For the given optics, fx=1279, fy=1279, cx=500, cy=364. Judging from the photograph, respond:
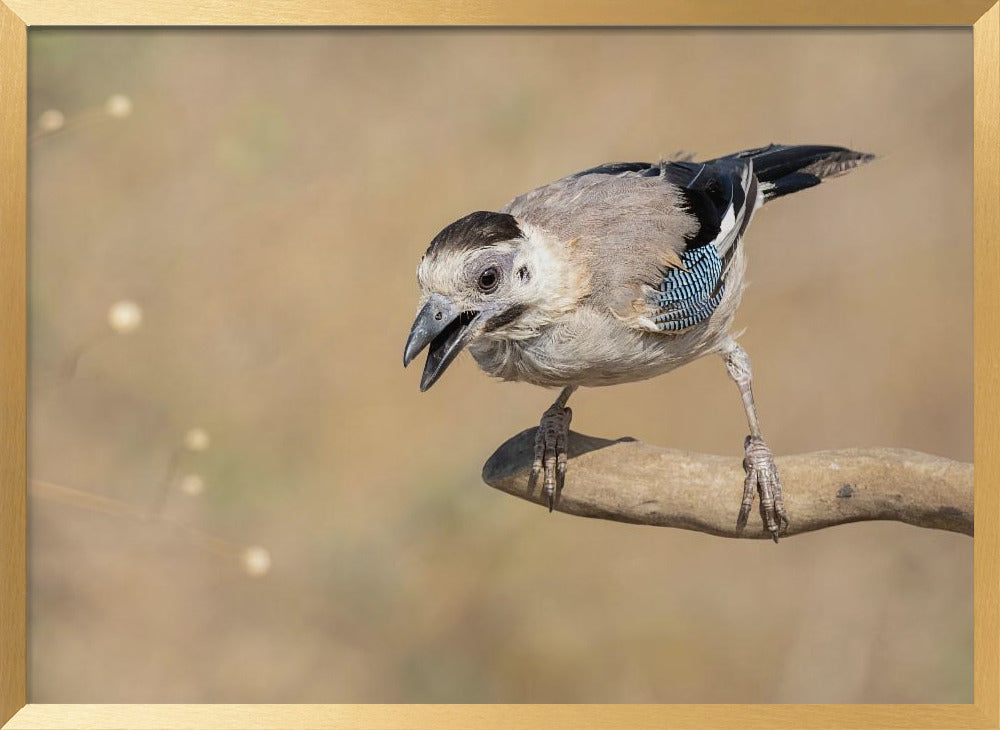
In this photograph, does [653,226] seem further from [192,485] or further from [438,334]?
[192,485]

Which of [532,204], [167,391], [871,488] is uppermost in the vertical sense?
[532,204]

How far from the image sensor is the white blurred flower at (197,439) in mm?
3365

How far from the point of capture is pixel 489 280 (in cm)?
312

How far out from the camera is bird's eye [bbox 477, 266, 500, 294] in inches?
122

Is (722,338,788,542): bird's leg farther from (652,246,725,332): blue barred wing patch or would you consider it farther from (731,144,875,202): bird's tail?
(731,144,875,202): bird's tail

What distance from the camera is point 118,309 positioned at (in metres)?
3.28

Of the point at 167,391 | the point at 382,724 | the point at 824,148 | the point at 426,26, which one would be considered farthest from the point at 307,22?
the point at 382,724

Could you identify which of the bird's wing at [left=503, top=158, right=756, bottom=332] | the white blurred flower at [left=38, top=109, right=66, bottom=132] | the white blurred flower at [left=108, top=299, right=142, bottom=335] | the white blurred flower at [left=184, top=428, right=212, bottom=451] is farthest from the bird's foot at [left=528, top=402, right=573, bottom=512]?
the white blurred flower at [left=38, top=109, right=66, bottom=132]

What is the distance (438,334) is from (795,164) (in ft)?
4.17

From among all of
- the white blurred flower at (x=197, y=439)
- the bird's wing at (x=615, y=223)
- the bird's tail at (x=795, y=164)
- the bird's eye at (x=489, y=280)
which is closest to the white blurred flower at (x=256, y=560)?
the white blurred flower at (x=197, y=439)

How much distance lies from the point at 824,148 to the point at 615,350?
91cm

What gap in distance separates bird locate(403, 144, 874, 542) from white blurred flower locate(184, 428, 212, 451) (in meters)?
0.69

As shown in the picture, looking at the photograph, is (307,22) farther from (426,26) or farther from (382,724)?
(382,724)

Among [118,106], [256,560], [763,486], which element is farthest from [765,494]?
[118,106]
